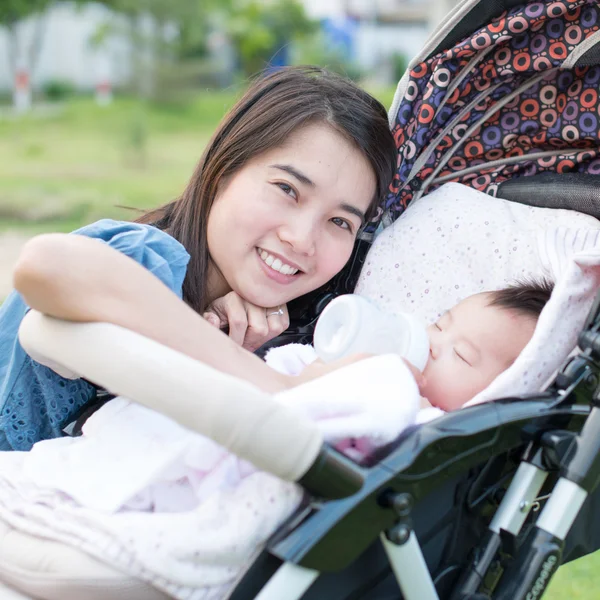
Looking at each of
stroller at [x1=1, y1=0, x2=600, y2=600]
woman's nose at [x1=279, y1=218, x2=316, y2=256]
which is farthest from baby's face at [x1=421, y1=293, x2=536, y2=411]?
woman's nose at [x1=279, y1=218, x2=316, y2=256]

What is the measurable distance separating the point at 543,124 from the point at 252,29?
22.3m

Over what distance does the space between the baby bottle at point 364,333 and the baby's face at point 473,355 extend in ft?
0.27

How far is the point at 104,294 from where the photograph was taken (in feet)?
3.40

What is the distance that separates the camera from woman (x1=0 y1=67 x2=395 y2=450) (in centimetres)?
145

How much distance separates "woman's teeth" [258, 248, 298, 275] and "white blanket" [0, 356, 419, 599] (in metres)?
0.49

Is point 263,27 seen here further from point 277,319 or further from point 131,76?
point 277,319

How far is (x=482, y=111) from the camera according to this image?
1950 mm

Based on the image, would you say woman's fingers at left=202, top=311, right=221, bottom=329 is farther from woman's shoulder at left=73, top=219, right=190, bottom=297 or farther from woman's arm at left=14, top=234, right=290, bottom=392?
woman's arm at left=14, top=234, right=290, bottom=392

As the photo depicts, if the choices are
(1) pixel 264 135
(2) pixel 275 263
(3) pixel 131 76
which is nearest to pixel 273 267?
(2) pixel 275 263

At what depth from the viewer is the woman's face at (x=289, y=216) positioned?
1.58m

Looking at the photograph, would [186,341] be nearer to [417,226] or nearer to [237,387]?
[237,387]

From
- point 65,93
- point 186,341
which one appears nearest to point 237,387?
point 186,341

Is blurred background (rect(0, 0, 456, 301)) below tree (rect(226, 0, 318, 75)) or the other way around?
below

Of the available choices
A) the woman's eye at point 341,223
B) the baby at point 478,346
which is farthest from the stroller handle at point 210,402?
A: the woman's eye at point 341,223
